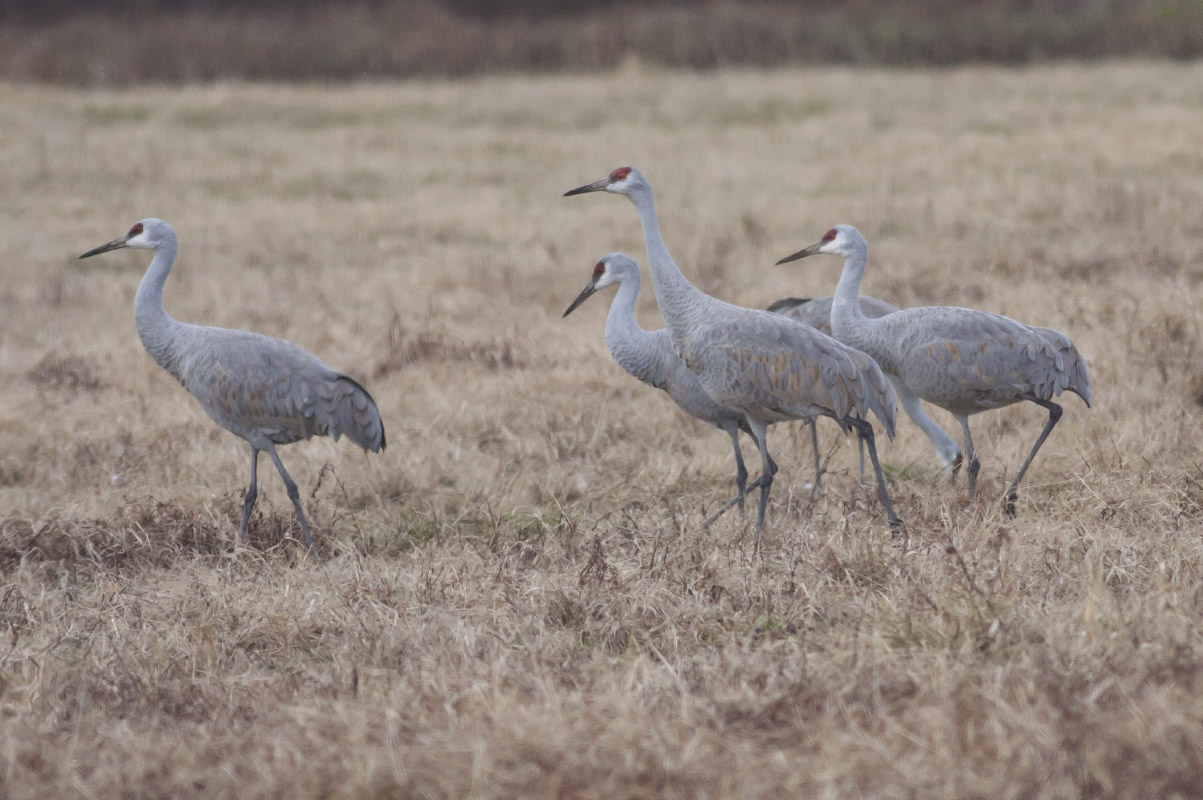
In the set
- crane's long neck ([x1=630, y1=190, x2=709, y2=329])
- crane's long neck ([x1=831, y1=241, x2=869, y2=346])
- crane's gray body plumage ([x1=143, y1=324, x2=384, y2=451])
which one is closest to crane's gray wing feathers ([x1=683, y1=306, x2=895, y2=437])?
crane's long neck ([x1=630, y1=190, x2=709, y2=329])

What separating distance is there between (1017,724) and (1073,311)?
5.26m

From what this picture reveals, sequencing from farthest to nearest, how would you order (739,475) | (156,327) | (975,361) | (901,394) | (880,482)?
(901,394)
(156,327)
(739,475)
(975,361)
(880,482)

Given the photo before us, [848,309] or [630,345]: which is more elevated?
[848,309]

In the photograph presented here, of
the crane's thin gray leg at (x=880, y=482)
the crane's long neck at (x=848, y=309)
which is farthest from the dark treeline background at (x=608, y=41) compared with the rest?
the crane's thin gray leg at (x=880, y=482)

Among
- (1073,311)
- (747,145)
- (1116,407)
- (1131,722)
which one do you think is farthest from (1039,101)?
(1131,722)

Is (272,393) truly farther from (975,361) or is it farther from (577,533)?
(975,361)

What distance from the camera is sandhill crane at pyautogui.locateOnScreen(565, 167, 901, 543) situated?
4914 mm

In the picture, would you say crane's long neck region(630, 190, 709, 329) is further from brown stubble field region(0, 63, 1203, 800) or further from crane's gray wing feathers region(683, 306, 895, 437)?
brown stubble field region(0, 63, 1203, 800)

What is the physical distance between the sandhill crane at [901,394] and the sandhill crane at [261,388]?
2.10m

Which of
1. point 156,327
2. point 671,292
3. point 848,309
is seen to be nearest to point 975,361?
point 848,309

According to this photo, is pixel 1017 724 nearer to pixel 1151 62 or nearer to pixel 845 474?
pixel 845 474

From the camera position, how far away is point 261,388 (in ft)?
17.1

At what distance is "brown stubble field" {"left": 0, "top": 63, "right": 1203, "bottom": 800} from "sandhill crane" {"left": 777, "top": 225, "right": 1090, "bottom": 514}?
35 centimetres

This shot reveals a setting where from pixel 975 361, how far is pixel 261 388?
2.83 meters
